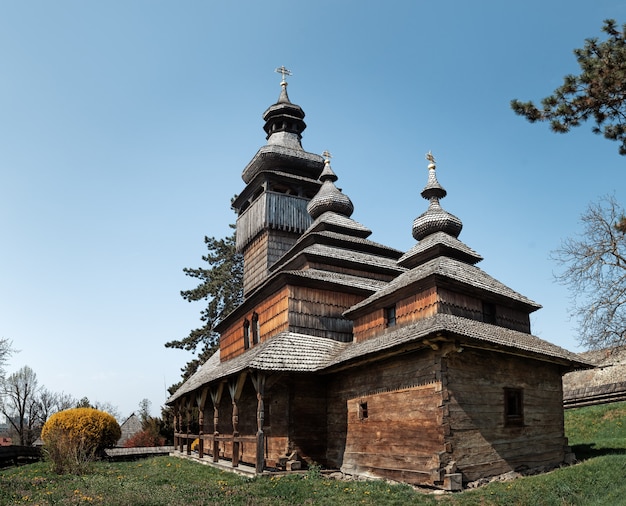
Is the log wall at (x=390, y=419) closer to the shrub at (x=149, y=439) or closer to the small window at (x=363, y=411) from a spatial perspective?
the small window at (x=363, y=411)

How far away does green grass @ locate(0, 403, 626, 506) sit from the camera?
1126cm

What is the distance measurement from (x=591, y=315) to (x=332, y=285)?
11654 mm

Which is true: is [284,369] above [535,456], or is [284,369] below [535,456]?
above

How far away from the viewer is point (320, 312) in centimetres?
2000

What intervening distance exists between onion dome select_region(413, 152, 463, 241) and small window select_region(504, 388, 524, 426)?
21.0 ft

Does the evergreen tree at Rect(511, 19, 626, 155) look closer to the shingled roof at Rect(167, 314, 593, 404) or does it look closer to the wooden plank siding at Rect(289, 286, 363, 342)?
the shingled roof at Rect(167, 314, 593, 404)

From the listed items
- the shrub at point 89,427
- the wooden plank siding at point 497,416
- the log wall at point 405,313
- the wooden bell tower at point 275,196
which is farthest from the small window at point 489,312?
the shrub at point 89,427

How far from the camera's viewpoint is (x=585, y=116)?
11062 mm

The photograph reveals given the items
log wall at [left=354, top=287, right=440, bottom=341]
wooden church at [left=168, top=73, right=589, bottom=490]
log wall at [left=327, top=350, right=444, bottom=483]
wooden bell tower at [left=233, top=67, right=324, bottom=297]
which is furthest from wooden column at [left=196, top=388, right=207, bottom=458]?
wooden bell tower at [left=233, top=67, right=324, bottom=297]

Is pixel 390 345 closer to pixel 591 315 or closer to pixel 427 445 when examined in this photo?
pixel 427 445

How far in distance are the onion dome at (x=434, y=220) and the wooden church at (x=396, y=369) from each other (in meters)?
0.05

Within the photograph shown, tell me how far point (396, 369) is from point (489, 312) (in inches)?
152

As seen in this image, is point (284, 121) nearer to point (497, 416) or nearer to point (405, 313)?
point (405, 313)

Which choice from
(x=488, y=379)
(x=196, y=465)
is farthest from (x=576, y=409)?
(x=196, y=465)
